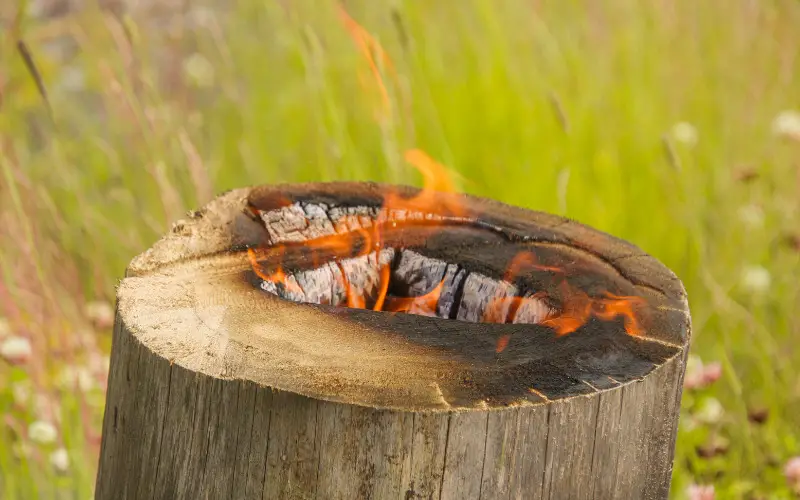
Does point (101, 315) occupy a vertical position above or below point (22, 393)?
above

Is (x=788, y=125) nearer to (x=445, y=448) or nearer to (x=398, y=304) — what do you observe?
(x=398, y=304)

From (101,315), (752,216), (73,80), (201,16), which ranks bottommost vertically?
(101,315)

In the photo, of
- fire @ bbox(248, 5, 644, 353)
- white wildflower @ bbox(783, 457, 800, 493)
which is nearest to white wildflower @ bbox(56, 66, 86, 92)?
fire @ bbox(248, 5, 644, 353)

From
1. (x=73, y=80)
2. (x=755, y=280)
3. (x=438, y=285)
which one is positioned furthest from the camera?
(x=73, y=80)

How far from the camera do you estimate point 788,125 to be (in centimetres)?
277

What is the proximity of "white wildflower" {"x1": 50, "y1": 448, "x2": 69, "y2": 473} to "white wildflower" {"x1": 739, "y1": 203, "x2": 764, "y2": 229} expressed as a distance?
199cm

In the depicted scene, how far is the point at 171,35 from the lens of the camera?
3521mm

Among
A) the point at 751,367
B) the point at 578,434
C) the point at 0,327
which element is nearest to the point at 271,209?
the point at 578,434

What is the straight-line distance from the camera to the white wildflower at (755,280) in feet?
8.48

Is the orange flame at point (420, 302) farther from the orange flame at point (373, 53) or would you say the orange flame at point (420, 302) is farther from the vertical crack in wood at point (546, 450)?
the orange flame at point (373, 53)

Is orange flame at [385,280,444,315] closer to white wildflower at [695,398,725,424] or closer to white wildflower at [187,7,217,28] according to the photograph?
white wildflower at [695,398,725,424]

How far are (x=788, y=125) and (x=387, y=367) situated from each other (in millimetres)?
2041

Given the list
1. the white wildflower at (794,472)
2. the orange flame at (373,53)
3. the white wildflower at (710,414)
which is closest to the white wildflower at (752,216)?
the white wildflower at (710,414)

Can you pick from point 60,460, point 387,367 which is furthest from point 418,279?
point 60,460
